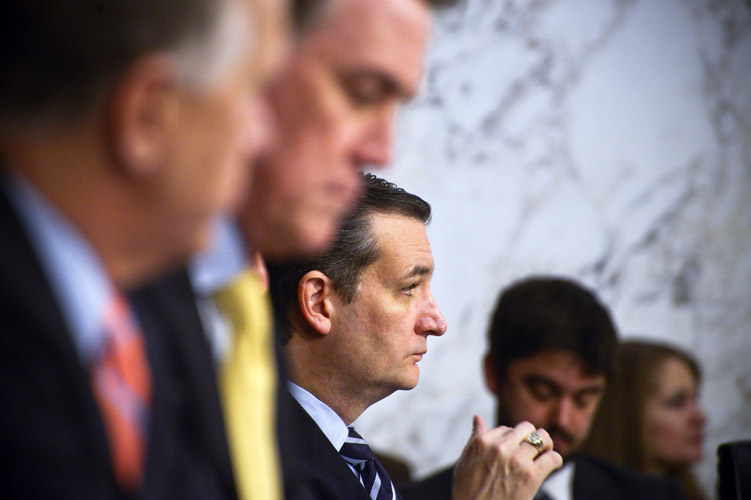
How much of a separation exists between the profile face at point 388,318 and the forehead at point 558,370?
0.71 m

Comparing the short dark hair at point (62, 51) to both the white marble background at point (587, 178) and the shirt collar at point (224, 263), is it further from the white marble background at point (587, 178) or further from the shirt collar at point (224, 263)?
the white marble background at point (587, 178)

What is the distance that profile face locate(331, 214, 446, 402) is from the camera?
1.99 m

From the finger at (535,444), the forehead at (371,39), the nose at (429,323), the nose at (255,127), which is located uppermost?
the forehead at (371,39)

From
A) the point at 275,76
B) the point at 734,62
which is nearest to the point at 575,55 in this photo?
the point at 734,62

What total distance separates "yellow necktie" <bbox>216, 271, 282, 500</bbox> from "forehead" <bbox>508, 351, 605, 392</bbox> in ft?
6.25

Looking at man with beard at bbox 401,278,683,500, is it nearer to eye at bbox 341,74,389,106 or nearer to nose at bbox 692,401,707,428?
nose at bbox 692,401,707,428

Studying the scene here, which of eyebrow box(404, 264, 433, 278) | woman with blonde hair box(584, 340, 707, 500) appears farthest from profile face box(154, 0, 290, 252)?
woman with blonde hair box(584, 340, 707, 500)

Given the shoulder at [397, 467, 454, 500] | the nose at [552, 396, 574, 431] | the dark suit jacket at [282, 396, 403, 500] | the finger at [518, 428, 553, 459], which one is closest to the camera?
the dark suit jacket at [282, 396, 403, 500]

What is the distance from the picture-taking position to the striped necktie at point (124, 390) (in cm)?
72

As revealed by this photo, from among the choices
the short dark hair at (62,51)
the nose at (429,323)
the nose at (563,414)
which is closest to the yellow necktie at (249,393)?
Answer: the short dark hair at (62,51)

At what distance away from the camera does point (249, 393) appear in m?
0.87

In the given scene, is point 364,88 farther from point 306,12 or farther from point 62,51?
point 62,51

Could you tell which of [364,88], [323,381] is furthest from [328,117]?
[323,381]

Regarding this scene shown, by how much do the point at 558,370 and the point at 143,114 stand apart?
2.21 meters
